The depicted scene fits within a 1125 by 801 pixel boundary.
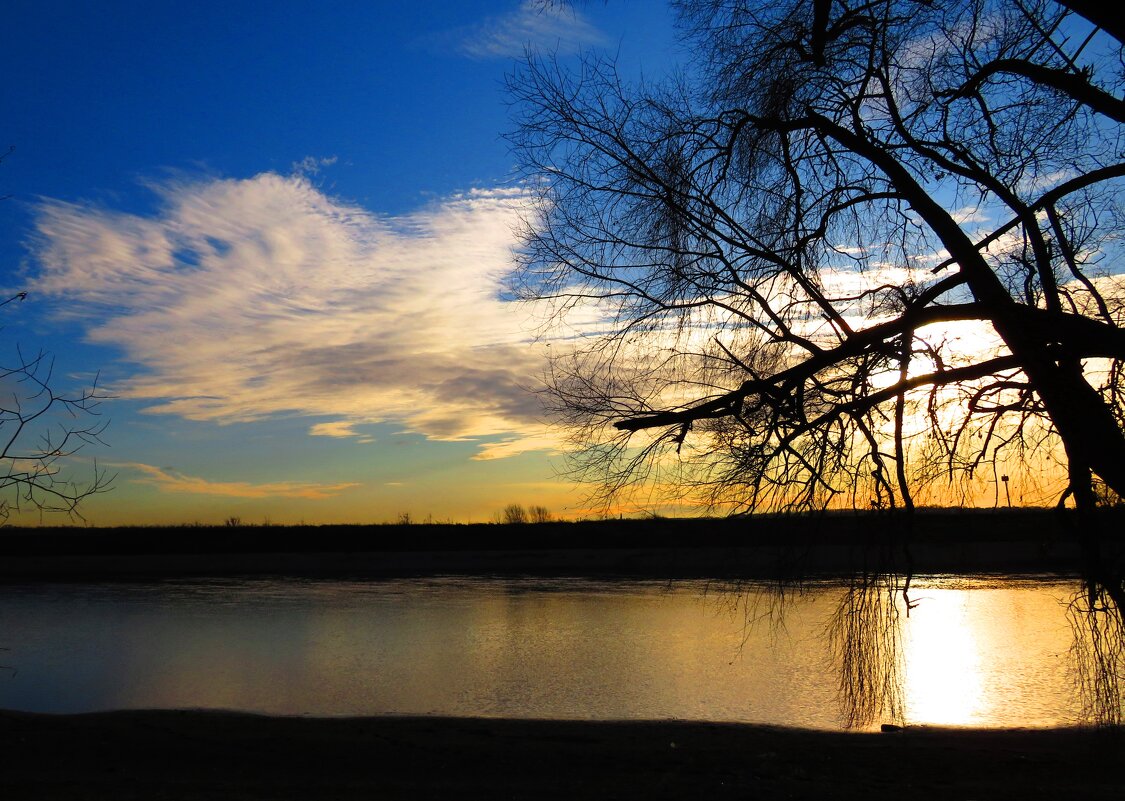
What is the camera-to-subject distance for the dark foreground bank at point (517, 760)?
21.0 feet

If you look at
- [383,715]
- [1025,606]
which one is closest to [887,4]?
[383,715]

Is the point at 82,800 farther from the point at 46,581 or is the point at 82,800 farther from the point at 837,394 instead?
the point at 46,581

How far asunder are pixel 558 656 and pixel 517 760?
516 cm

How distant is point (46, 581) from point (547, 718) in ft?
70.1

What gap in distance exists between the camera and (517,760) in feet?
23.7

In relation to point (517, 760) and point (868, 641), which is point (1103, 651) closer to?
point (868, 641)

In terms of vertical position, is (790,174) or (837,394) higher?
(790,174)

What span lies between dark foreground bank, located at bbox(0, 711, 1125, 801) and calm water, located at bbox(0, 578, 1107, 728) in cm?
55

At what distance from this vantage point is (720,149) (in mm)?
6969

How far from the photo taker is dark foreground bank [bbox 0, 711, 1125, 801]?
6.39 meters

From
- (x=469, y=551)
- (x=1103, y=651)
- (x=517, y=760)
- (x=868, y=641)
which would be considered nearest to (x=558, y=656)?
(x=517, y=760)

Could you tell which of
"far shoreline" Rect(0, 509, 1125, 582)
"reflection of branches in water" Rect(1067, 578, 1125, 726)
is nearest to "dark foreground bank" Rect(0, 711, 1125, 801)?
"reflection of branches in water" Rect(1067, 578, 1125, 726)

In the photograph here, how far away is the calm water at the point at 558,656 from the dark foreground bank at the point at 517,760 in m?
0.55

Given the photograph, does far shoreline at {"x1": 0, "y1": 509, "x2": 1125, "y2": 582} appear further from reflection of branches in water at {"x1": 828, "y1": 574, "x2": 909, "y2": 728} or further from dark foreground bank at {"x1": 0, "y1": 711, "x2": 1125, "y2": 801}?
reflection of branches in water at {"x1": 828, "y1": 574, "x2": 909, "y2": 728}
